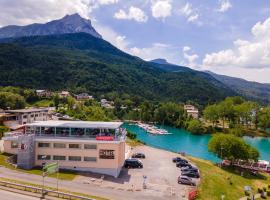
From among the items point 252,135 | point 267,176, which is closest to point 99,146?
point 267,176

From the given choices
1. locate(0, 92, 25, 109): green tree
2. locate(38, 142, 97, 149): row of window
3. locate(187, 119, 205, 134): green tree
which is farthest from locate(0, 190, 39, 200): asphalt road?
locate(187, 119, 205, 134): green tree

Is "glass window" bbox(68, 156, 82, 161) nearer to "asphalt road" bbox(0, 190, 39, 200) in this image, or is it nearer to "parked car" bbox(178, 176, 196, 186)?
"asphalt road" bbox(0, 190, 39, 200)

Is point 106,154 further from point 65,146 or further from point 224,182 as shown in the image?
point 224,182

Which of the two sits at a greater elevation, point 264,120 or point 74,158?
point 74,158

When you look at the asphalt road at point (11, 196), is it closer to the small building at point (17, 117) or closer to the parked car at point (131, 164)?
the parked car at point (131, 164)

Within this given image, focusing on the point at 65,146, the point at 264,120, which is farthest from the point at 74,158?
the point at 264,120

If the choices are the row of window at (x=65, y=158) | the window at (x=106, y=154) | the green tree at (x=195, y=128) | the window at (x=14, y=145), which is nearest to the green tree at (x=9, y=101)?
the green tree at (x=195, y=128)

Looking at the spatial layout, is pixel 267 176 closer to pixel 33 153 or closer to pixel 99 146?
pixel 99 146
